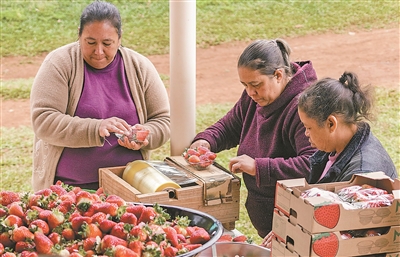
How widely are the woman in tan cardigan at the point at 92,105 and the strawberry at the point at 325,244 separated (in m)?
1.55

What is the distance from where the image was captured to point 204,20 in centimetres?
1148

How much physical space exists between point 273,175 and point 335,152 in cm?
42

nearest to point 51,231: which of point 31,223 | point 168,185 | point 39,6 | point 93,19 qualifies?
point 31,223

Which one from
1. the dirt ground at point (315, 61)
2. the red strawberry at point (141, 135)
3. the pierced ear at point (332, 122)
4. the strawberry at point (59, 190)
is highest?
the pierced ear at point (332, 122)

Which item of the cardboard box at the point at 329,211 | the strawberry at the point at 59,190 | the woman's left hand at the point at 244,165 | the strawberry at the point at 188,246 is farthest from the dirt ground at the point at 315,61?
the cardboard box at the point at 329,211

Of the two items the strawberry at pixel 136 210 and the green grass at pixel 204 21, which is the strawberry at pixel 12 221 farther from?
the green grass at pixel 204 21

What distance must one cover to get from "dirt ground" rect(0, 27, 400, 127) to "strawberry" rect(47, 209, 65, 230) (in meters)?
7.04

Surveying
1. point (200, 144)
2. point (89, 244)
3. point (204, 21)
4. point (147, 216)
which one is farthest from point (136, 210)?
point (204, 21)

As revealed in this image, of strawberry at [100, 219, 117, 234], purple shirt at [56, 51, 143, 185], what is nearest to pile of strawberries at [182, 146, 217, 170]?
purple shirt at [56, 51, 143, 185]

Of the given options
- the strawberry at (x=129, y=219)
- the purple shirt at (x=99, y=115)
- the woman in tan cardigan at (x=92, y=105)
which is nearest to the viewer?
the strawberry at (x=129, y=219)

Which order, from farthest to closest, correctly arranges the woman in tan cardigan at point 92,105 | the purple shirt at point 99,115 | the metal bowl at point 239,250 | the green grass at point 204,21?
the green grass at point 204,21
the purple shirt at point 99,115
the woman in tan cardigan at point 92,105
the metal bowl at point 239,250

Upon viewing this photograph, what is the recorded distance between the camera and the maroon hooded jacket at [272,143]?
2713mm

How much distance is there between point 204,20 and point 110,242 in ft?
32.2

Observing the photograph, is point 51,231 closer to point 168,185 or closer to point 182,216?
point 182,216
